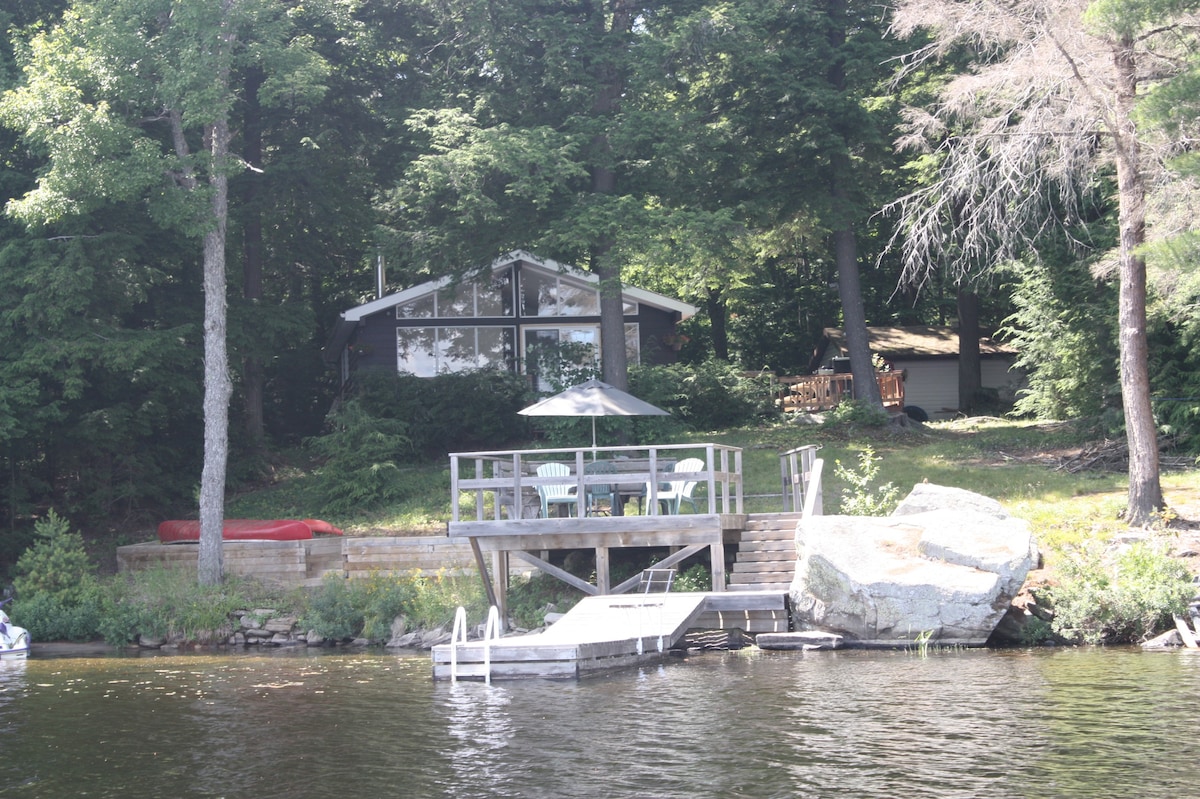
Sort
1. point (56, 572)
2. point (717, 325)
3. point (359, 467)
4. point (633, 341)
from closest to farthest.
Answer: point (56, 572) < point (359, 467) < point (633, 341) < point (717, 325)

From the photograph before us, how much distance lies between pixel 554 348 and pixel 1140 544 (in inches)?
652

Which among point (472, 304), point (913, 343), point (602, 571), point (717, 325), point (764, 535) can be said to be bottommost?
point (602, 571)

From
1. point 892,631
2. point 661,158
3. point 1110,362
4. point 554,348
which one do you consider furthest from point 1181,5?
point 554,348

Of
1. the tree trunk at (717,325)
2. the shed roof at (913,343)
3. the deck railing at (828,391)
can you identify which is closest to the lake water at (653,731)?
the deck railing at (828,391)

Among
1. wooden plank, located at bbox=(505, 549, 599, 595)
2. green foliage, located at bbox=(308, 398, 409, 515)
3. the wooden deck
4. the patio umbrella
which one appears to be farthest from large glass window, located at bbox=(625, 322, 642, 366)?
wooden plank, located at bbox=(505, 549, 599, 595)

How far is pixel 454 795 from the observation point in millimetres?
8648

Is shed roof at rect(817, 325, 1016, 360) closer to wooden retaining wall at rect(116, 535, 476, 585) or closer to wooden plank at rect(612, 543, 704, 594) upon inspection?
wooden retaining wall at rect(116, 535, 476, 585)

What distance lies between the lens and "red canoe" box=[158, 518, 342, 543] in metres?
20.4

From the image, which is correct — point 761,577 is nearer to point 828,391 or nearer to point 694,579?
point 694,579

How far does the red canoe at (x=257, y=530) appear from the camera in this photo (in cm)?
2042

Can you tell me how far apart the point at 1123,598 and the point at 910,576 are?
2.59m

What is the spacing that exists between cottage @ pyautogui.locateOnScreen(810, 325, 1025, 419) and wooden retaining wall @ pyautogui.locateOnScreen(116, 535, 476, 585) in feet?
71.8

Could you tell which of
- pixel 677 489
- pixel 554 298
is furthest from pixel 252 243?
pixel 677 489

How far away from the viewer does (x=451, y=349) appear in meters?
30.6
